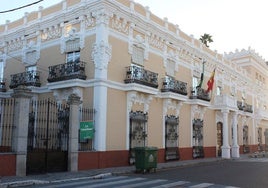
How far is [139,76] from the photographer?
1898 centimetres

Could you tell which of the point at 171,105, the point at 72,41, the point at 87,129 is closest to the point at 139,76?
the point at 72,41

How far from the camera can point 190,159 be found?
24172 mm

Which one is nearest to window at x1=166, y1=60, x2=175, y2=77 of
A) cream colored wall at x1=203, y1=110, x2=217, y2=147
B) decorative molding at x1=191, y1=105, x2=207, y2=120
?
decorative molding at x1=191, y1=105, x2=207, y2=120

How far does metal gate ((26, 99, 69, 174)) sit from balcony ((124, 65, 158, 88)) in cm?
389

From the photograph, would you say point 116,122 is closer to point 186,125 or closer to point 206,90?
A: point 186,125

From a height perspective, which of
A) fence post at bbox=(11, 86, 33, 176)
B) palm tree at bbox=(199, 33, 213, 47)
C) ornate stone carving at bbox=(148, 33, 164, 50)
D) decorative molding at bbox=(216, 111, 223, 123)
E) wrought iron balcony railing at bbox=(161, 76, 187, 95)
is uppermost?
palm tree at bbox=(199, 33, 213, 47)

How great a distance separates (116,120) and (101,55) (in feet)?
11.6

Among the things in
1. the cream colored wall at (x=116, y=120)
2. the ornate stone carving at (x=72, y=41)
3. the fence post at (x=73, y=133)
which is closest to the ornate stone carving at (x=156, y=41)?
the cream colored wall at (x=116, y=120)

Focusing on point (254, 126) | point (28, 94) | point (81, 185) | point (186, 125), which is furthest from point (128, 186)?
point (254, 126)

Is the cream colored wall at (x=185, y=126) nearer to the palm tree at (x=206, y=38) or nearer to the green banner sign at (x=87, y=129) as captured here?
the green banner sign at (x=87, y=129)

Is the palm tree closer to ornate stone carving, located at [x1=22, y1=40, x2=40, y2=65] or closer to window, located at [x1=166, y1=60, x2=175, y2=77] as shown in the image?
window, located at [x1=166, y1=60, x2=175, y2=77]

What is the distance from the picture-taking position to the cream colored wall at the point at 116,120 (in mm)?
17344

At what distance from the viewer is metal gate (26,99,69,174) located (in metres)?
13.8

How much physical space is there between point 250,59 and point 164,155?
22226mm
